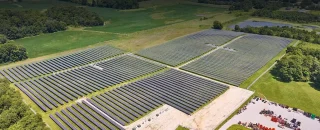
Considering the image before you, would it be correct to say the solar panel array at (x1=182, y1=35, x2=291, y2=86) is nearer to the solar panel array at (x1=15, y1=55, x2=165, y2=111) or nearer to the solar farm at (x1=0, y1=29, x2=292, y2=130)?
the solar farm at (x1=0, y1=29, x2=292, y2=130)

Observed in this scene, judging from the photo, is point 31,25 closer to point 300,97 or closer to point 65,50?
point 65,50

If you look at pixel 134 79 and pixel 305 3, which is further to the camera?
pixel 305 3

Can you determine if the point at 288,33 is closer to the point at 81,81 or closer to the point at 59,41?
the point at 81,81

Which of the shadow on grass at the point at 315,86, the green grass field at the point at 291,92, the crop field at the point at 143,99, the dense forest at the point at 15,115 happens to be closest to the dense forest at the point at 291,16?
the shadow on grass at the point at 315,86

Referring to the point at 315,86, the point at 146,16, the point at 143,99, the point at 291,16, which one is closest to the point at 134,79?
the point at 143,99

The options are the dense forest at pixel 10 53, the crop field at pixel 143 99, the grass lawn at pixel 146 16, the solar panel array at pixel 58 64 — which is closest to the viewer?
the crop field at pixel 143 99

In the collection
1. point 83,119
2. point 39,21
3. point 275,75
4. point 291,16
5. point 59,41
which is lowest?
point 83,119

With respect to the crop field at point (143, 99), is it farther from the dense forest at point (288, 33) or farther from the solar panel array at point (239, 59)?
the dense forest at point (288, 33)
